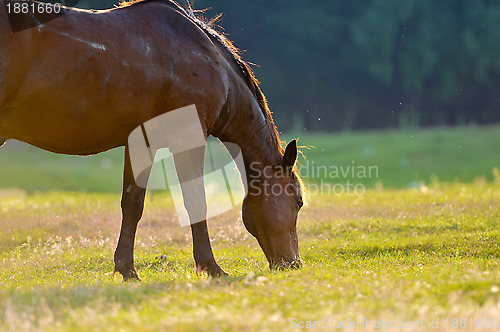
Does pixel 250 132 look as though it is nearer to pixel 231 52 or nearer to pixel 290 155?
pixel 290 155

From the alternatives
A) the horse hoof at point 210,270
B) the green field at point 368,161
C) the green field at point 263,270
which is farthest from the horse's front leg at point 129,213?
the green field at point 368,161

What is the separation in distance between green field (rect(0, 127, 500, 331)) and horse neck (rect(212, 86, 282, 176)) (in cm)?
133

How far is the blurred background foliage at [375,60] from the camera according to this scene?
131ft

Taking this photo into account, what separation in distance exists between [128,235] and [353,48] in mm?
37373

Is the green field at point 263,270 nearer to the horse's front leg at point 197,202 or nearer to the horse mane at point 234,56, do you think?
the horse's front leg at point 197,202

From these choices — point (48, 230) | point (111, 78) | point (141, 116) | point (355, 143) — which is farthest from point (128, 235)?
point (355, 143)

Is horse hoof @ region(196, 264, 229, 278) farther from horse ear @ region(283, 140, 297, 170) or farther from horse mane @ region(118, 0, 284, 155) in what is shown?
horse mane @ region(118, 0, 284, 155)

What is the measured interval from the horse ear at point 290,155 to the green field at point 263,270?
1.24 m

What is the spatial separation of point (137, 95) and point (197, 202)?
1332 millimetres

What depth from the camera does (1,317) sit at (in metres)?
4.06

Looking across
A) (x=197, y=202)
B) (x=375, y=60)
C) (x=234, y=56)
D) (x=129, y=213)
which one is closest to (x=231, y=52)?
(x=234, y=56)

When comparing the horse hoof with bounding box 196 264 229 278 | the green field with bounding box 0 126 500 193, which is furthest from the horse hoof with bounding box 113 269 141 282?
the green field with bounding box 0 126 500 193

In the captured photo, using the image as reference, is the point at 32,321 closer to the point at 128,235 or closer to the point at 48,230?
the point at 128,235

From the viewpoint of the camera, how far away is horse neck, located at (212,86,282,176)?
23.1ft
